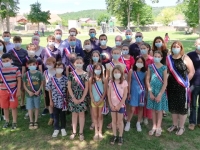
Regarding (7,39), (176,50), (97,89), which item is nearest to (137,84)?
(97,89)

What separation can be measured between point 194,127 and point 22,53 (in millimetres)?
4265

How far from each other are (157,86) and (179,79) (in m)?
0.45

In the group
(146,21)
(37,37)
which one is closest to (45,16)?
(146,21)

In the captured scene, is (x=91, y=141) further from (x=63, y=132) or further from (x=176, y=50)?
(x=176, y=50)

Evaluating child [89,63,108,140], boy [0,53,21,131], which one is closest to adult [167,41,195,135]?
child [89,63,108,140]

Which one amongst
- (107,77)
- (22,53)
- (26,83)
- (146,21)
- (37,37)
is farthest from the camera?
(146,21)

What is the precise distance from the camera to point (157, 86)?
452cm

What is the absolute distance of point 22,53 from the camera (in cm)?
550

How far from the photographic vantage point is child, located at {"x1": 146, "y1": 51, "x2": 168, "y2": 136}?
14.6ft

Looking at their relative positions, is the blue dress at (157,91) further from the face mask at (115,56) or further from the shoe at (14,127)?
the shoe at (14,127)

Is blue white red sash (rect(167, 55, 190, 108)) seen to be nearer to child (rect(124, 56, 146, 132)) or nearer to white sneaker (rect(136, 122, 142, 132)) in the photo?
child (rect(124, 56, 146, 132))

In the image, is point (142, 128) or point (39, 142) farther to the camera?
point (142, 128)

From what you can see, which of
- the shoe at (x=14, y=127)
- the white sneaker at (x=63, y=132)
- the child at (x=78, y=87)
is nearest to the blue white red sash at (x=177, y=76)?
the child at (x=78, y=87)

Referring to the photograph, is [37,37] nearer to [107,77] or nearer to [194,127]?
[107,77]
